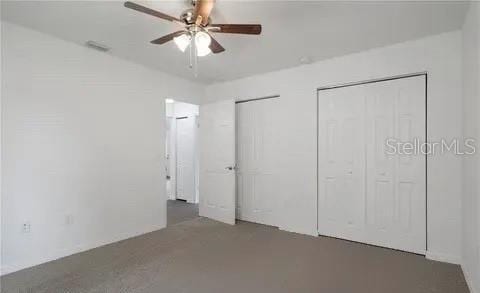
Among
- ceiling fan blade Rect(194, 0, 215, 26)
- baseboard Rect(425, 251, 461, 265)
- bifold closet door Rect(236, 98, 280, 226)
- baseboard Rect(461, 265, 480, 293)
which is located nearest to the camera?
ceiling fan blade Rect(194, 0, 215, 26)

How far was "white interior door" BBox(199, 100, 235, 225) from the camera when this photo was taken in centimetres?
418

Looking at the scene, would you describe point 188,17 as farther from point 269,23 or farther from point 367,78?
point 367,78

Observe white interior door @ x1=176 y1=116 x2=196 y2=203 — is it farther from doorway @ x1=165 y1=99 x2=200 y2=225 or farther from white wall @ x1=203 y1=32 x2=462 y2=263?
white wall @ x1=203 y1=32 x2=462 y2=263

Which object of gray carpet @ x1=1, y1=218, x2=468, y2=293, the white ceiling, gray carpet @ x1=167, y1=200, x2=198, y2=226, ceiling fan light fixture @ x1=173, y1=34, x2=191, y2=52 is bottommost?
gray carpet @ x1=167, y1=200, x2=198, y2=226

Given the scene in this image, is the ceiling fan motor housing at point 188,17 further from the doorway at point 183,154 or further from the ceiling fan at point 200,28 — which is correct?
the doorway at point 183,154

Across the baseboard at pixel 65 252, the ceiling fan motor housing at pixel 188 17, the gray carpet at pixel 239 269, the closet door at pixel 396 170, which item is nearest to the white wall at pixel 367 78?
the closet door at pixel 396 170

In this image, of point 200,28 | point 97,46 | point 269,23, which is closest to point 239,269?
point 200,28

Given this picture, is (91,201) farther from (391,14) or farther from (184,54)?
(391,14)

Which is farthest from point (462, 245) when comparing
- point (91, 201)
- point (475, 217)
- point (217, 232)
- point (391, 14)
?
point (91, 201)

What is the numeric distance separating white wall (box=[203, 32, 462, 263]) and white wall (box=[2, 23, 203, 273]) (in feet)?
5.89

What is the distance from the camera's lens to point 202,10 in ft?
6.10

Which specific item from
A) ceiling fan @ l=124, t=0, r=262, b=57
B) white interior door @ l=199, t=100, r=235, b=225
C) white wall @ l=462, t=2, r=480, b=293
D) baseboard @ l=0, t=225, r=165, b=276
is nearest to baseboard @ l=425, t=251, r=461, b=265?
white wall @ l=462, t=2, r=480, b=293

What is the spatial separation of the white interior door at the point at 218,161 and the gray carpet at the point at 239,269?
91cm

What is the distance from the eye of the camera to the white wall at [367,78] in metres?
2.66
